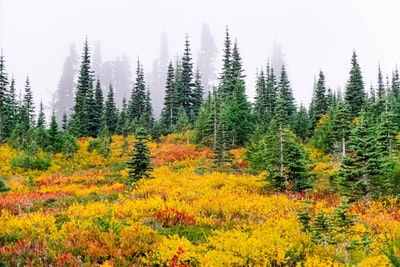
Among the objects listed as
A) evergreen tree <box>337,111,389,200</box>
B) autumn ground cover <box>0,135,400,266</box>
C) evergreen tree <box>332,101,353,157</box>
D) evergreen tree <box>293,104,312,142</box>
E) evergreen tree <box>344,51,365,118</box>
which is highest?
evergreen tree <box>344,51,365,118</box>

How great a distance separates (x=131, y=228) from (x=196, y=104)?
155 ft

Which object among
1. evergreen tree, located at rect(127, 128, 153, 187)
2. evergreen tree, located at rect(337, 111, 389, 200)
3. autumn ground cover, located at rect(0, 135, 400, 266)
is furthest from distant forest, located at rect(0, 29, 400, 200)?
evergreen tree, located at rect(127, 128, 153, 187)

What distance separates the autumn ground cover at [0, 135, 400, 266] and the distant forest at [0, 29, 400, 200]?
4.77 feet

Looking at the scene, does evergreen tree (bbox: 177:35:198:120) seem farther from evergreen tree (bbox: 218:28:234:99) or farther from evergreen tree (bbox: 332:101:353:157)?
evergreen tree (bbox: 332:101:353:157)

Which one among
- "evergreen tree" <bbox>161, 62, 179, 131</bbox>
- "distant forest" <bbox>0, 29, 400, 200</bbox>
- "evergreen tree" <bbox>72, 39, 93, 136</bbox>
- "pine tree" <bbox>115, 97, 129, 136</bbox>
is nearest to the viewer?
"distant forest" <bbox>0, 29, 400, 200</bbox>

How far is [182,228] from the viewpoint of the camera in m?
10.3

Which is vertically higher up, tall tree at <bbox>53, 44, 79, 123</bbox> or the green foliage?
tall tree at <bbox>53, 44, 79, 123</bbox>

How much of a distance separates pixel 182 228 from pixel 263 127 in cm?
2470

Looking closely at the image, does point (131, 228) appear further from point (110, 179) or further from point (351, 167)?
point (110, 179)

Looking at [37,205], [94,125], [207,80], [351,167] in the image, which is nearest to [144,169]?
[37,205]

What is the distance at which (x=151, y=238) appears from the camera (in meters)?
9.00

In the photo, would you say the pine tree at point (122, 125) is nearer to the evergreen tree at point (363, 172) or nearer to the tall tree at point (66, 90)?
the evergreen tree at point (363, 172)

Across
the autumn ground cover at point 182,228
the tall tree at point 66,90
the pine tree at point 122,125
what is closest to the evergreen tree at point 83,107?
the pine tree at point 122,125

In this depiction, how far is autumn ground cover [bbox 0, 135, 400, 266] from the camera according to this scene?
7.87 m
